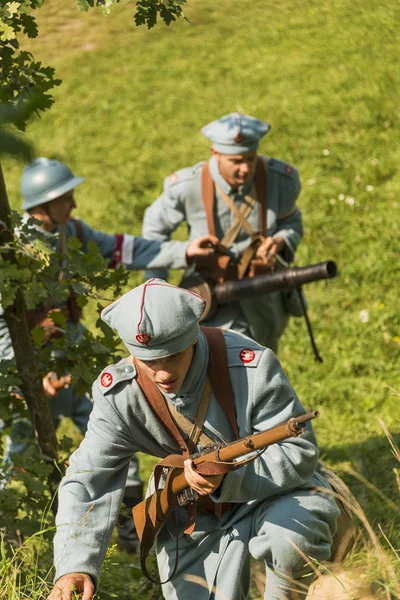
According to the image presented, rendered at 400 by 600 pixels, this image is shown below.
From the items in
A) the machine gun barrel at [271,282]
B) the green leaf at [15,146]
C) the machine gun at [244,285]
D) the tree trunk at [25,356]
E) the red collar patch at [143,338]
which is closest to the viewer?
the green leaf at [15,146]

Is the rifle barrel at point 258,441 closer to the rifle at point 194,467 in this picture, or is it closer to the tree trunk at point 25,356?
the rifle at point 194,467

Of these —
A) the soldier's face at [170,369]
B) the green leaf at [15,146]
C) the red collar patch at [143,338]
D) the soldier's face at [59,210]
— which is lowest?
the soldier's face at [59,210]

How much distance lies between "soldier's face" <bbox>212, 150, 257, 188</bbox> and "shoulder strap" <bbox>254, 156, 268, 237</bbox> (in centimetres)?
5

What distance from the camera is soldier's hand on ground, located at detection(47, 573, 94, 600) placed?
134 inches

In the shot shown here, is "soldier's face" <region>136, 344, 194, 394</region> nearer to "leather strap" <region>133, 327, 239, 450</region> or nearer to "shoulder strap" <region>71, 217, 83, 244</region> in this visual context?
"leather strap" <region>133, 327, 239, 450</region>

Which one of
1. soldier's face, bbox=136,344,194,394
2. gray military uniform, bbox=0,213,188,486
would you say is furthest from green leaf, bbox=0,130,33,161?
gray military uniform, bbox=0,213,188,486

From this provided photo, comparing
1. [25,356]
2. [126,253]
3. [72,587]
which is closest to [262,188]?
[126,253]

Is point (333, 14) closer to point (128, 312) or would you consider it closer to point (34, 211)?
point (34, 211)

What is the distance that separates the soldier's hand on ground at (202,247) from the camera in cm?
593

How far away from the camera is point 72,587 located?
11.3ft

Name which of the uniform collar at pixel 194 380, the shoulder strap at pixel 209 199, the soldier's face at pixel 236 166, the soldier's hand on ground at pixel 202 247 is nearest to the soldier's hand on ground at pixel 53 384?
the soldier's hand on ground at pixel 202 247

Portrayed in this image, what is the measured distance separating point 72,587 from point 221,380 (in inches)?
34.2

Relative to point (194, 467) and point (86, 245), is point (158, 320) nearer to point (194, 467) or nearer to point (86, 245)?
point (194, 467)

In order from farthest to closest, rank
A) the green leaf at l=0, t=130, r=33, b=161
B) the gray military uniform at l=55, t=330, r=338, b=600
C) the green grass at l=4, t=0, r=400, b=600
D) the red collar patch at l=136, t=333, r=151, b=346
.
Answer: the green grass at l=4, t=0, r=400, b=600 < the gray military uniform at l=55, t=330, r=338, b=600 < the red collar patch at l=136, t=333, r=151, b=346 < the green leaf at l=0, t=130, r=33, b=161
